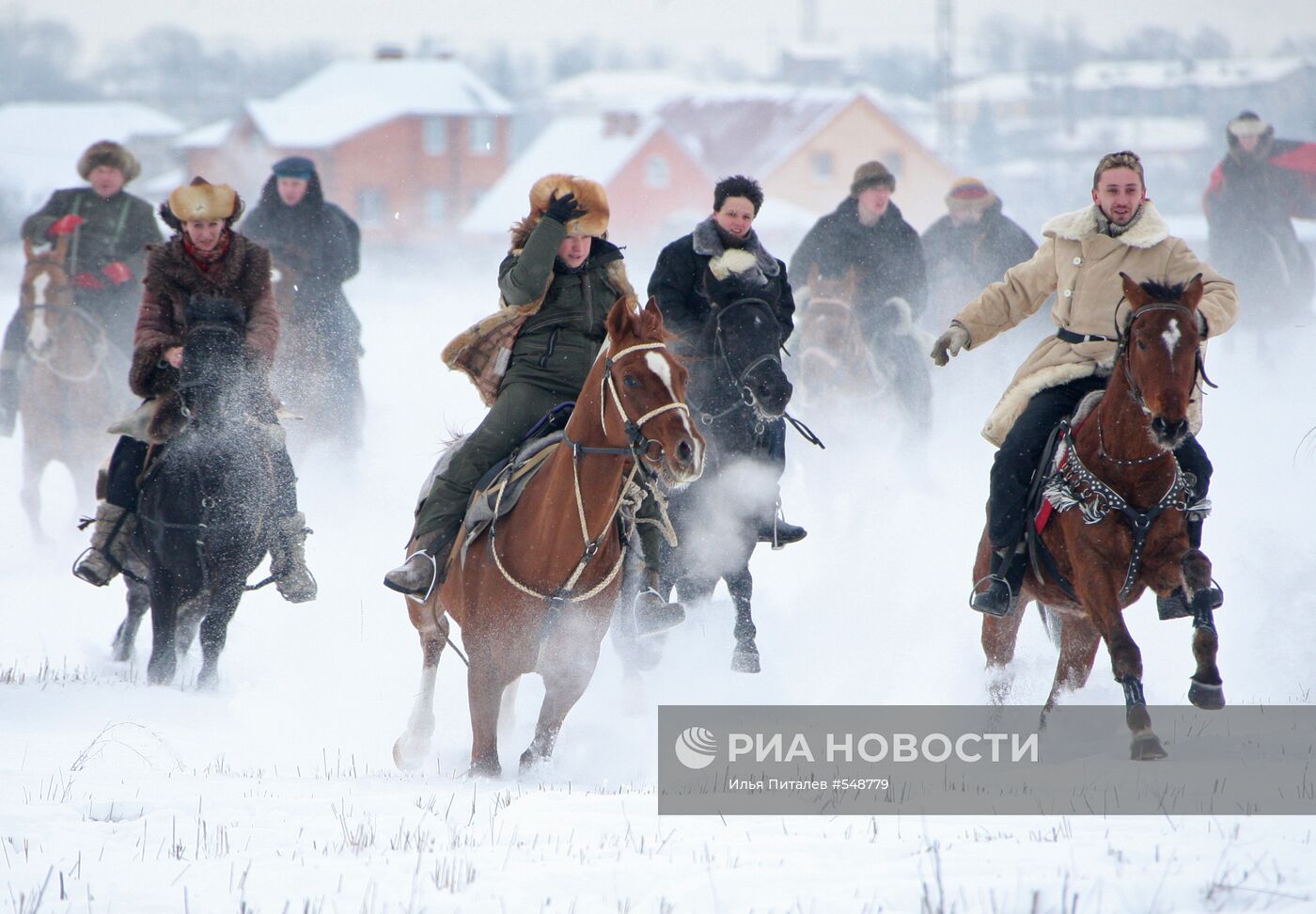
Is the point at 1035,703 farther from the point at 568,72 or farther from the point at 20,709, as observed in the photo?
the point at 568,72

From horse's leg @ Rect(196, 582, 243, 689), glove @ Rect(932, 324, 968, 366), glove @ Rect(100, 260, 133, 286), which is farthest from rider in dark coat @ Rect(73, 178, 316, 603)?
glove @ Rect(100, 260, 133, 286)

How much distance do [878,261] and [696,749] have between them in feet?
22.9

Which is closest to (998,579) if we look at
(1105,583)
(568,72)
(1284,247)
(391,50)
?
(1105,583)

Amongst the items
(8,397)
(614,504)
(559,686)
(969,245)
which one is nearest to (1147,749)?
(614,504)

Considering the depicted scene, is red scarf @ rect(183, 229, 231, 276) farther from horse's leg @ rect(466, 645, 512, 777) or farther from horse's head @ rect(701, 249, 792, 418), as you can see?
horse's leg @ rect(466, 645, 512, 777)

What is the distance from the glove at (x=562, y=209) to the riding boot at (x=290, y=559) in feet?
10.1

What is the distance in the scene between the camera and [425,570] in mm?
7266

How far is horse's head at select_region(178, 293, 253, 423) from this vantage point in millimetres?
8469

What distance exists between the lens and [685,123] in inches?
3221

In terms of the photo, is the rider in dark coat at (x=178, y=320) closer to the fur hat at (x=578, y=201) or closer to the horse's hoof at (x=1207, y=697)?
the fur hat at (x=578, y=201)

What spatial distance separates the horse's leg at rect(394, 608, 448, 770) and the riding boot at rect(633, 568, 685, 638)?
1187mm

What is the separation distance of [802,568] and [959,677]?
3.51 meters

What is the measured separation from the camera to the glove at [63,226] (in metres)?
12.9

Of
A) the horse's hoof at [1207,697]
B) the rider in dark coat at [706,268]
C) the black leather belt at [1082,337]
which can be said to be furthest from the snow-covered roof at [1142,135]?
the horse's hoof at [1207,697]
